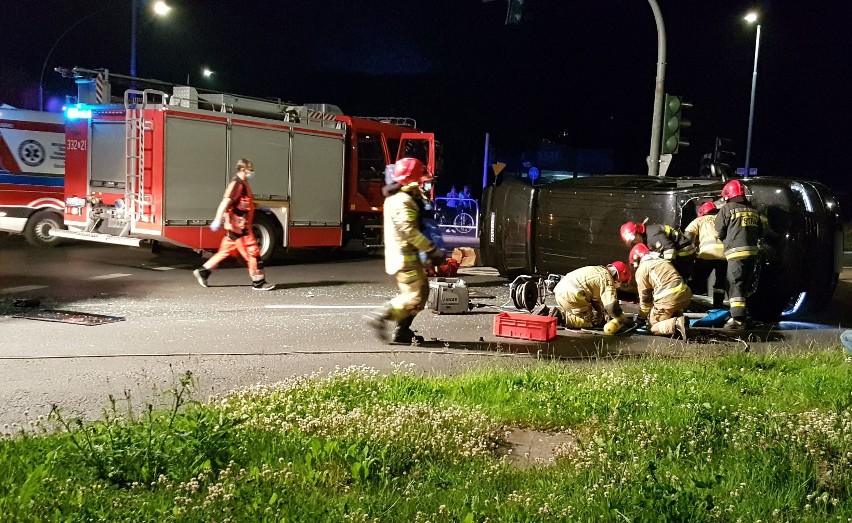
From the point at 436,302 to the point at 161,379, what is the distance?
4392 mm

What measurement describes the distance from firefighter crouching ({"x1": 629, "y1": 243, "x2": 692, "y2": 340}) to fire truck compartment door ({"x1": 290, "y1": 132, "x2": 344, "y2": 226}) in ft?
25.8

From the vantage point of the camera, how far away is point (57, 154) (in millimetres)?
16500

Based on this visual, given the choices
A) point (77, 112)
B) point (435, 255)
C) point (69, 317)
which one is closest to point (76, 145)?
point (77, 112)

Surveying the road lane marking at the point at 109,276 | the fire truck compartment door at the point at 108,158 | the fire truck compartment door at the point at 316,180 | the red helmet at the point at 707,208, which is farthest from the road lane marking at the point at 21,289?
the red helmet at the point at 707,208

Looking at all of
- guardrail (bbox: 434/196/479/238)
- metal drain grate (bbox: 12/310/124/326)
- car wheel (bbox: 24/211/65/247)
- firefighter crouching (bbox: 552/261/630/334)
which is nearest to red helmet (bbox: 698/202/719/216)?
firefighter crouching (bbox: 552/261/630/334)

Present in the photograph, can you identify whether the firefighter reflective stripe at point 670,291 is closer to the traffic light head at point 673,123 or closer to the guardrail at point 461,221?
the traffic light head at point 673,123

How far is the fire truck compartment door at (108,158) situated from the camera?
544 inches

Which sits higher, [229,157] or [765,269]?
[229,157]

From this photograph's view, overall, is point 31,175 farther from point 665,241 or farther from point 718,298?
point 718,298

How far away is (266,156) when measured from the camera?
14.6 m

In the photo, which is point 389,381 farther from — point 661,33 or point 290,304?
point 661,33

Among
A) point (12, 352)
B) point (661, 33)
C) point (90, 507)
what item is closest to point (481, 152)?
point (661, 33)

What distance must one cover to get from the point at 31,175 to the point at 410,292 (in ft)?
37.9

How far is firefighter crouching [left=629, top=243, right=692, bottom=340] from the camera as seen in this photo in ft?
28.6
